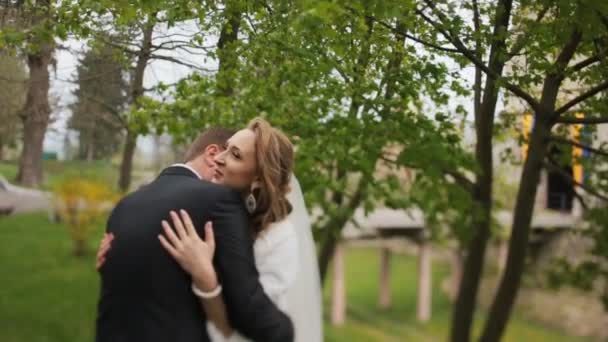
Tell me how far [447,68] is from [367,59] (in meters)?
0.30

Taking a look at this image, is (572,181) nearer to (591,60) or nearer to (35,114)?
(591,60)

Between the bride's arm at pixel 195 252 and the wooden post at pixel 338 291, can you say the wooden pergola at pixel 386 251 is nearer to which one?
the wooden post at pixel 338 291

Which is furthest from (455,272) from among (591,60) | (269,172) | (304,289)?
(269,172)

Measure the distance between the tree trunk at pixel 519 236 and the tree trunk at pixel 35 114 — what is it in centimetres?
224

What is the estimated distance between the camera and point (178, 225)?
1.47 m

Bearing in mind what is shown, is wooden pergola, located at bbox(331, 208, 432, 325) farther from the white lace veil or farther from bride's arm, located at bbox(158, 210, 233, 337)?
bride's arm, located at bbox(158, 210, 233, 337)

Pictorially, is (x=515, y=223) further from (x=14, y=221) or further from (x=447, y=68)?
(x=14, y=221)

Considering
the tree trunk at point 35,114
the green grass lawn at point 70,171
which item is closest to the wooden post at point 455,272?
the green grass lawn at point 70,171

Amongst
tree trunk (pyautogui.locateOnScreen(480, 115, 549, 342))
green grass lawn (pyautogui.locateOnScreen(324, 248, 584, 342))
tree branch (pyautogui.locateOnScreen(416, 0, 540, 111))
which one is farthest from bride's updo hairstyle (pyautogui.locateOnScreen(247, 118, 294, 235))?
green grass lawn (pyautogui.locateOnScreen(324, 248, 584, 342))

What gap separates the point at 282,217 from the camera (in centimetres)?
160

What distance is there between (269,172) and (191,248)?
239 millimetres

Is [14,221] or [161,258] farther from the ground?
[161,258]

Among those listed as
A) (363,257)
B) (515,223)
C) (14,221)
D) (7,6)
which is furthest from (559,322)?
(7,6)

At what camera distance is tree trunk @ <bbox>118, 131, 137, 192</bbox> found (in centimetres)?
359
